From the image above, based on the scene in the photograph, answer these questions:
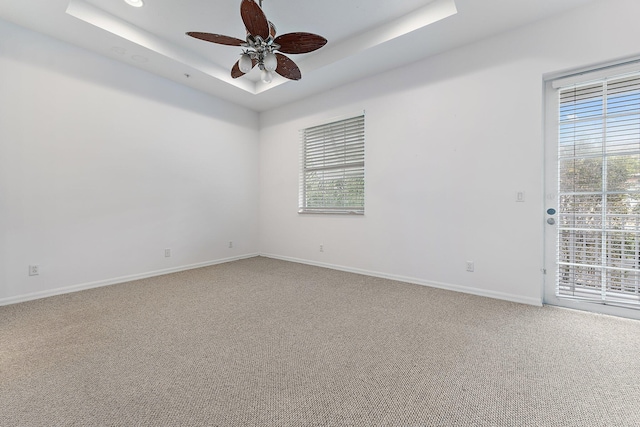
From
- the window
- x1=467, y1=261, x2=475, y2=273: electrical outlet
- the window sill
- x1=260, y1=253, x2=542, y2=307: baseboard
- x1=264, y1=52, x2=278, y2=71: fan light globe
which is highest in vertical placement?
x1=264, y1=52, x2=278, y2=71: fan light globe

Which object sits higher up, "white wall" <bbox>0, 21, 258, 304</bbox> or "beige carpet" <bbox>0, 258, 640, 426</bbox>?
"white wall" <bbox>0, 21, 258, 304</bbox>

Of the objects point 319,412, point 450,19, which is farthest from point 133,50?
point 319,412

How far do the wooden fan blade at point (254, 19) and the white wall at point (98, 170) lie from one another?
2376mm

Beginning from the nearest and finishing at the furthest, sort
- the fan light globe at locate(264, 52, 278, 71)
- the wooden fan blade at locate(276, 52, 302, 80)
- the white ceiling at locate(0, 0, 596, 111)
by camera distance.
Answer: the fan light globe at locate(264, 52, 278, 71)
the white ceiling at locate(0, 0, 596, 111)
the wooden fan blade at locate(276, 52, 302, 80)

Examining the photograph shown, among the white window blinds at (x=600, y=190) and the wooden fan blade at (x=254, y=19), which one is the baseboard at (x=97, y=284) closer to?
the wooden fan blade at (x=254, y=19)

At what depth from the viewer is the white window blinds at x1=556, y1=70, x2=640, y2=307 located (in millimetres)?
2281

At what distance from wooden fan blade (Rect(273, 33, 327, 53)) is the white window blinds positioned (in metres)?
2.44

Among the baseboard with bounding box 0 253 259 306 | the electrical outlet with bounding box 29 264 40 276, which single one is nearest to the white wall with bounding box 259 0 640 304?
the baseboard with bounding box 0 253 259 306

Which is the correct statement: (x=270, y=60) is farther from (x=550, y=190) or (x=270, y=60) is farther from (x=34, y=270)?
(x=34, y=270)

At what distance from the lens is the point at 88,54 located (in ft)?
10.2

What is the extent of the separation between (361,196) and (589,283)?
→ 2.57m

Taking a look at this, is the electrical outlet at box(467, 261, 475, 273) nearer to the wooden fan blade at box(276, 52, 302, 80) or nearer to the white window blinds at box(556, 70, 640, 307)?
the white window blinds at box(556, 70, 640, 307)

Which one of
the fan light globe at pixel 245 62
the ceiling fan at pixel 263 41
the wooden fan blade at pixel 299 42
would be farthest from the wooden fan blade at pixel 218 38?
the wooden fan blade at pixel 299 42

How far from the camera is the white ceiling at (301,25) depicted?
2.50 m
